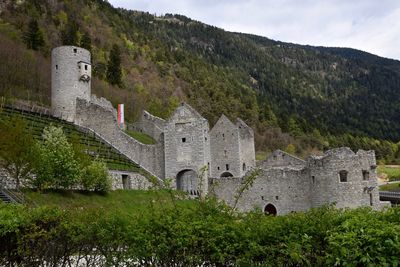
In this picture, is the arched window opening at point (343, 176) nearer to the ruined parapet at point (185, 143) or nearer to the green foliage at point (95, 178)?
the ruined parapet at point (185, 143)

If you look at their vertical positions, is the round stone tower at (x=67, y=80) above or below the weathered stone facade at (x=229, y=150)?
above

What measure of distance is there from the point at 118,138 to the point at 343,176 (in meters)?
24.6

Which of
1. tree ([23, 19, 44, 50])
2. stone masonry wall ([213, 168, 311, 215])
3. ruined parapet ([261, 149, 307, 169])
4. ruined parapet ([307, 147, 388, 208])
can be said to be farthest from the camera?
tree ([23, 19, 44, 50])

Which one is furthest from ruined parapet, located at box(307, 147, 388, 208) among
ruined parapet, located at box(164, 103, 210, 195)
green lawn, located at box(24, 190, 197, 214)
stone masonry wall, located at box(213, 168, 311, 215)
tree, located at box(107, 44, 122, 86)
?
tree, located at box(107, 44, 122, 86)

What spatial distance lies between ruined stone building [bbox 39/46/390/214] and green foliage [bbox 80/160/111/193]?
5686 millimetres

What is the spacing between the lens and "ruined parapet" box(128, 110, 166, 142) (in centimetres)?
5184

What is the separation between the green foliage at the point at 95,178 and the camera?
88.8 ft

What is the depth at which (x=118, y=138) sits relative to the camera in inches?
1756

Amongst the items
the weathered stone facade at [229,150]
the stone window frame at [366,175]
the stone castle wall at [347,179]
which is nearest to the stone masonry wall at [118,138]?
the weathered stone facade at [229,150]

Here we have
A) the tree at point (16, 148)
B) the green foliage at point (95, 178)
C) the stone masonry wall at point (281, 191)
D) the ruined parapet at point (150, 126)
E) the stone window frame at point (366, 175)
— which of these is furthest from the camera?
the ruined parapet at point (150, 126)

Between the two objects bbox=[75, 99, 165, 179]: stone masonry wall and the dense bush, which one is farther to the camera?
→ bbox=[75, 99, 165, 179]: stone masonry wall

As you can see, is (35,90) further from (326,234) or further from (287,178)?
(326,234)

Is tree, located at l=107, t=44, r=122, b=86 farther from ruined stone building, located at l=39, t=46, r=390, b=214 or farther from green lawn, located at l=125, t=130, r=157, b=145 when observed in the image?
green lawn, located at l=125, t=130, r=157, b=145

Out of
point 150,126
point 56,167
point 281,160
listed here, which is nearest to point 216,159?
point 281,160
